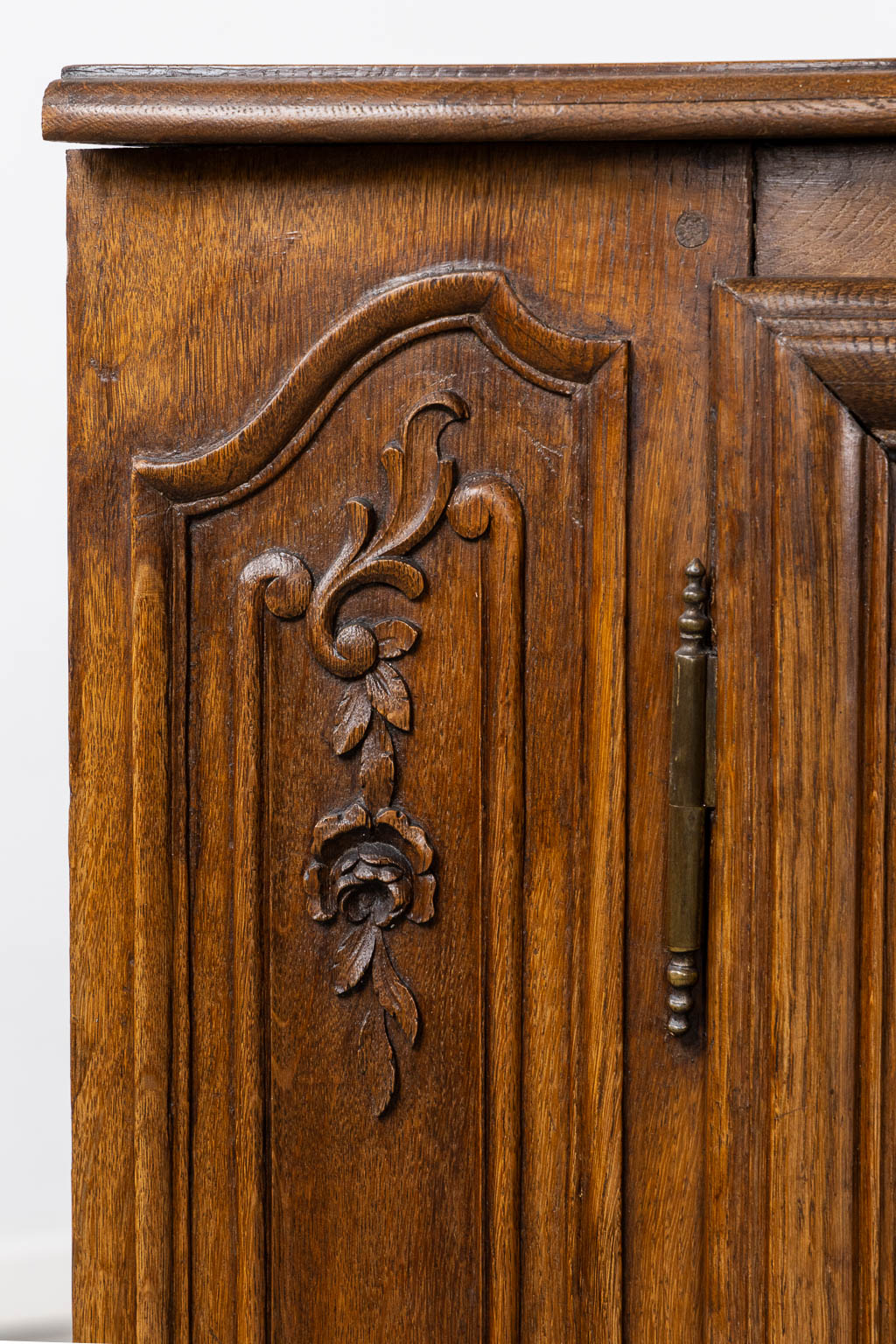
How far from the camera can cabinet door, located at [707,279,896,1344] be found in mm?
518

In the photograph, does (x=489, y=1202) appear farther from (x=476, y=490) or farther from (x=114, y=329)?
(x=114, y=329)

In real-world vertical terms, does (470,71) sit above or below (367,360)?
above

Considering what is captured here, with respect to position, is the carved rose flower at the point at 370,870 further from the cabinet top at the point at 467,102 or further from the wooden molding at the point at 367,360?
the cabinet top at the point at 467,102

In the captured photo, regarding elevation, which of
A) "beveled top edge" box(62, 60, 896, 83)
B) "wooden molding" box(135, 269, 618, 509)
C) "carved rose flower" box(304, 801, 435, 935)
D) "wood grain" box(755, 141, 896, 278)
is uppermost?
"beveled top edge" box(62, 60, 896, 83)

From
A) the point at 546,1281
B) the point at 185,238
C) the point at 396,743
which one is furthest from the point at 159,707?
the point at 546,1281

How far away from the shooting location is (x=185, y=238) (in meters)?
0.55

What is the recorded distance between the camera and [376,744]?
56cm

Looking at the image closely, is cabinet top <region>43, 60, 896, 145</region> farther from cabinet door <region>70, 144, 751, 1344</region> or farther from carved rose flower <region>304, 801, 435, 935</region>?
carved rose flower <region>304, 801, 435, 935</region>

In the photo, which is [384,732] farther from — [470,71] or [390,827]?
[470,71]

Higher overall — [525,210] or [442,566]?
[525,210]

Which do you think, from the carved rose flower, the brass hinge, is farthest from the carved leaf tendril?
the brass hinge

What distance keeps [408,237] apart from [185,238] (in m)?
0.10

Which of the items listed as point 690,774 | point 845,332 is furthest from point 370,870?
point 845,332

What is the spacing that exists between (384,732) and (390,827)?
0.04 metres
